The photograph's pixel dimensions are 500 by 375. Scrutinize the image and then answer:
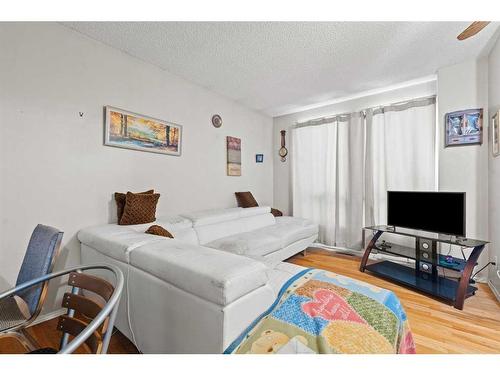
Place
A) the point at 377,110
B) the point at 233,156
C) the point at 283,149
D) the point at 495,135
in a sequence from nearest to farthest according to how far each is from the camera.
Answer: the point at 495,135
the point at 377,110
the point at 233,156
the point at 283,149

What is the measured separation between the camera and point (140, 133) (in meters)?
2.46

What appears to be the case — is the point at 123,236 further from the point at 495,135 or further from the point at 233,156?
the point at 495,135

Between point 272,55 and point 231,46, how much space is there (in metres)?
0.47

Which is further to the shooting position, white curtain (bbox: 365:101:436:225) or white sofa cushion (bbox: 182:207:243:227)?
white curtain (bbox: 365:101:436:225)

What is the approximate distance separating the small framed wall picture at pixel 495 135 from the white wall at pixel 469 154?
0.19 metres

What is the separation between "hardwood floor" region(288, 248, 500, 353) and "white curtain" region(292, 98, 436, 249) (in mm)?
1228

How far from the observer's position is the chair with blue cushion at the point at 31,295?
113cm

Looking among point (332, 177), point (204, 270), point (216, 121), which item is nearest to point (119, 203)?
point (204, 270)

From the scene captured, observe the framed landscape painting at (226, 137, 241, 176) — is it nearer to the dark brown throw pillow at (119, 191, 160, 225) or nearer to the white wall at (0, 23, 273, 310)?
the white wall at (0, 23, 273, 310)

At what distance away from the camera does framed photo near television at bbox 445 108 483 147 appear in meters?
2.47

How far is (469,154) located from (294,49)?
236cm

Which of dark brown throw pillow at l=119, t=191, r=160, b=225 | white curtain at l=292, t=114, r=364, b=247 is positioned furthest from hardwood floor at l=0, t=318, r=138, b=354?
white curtain at l=292, t=114, r=364, b=247
